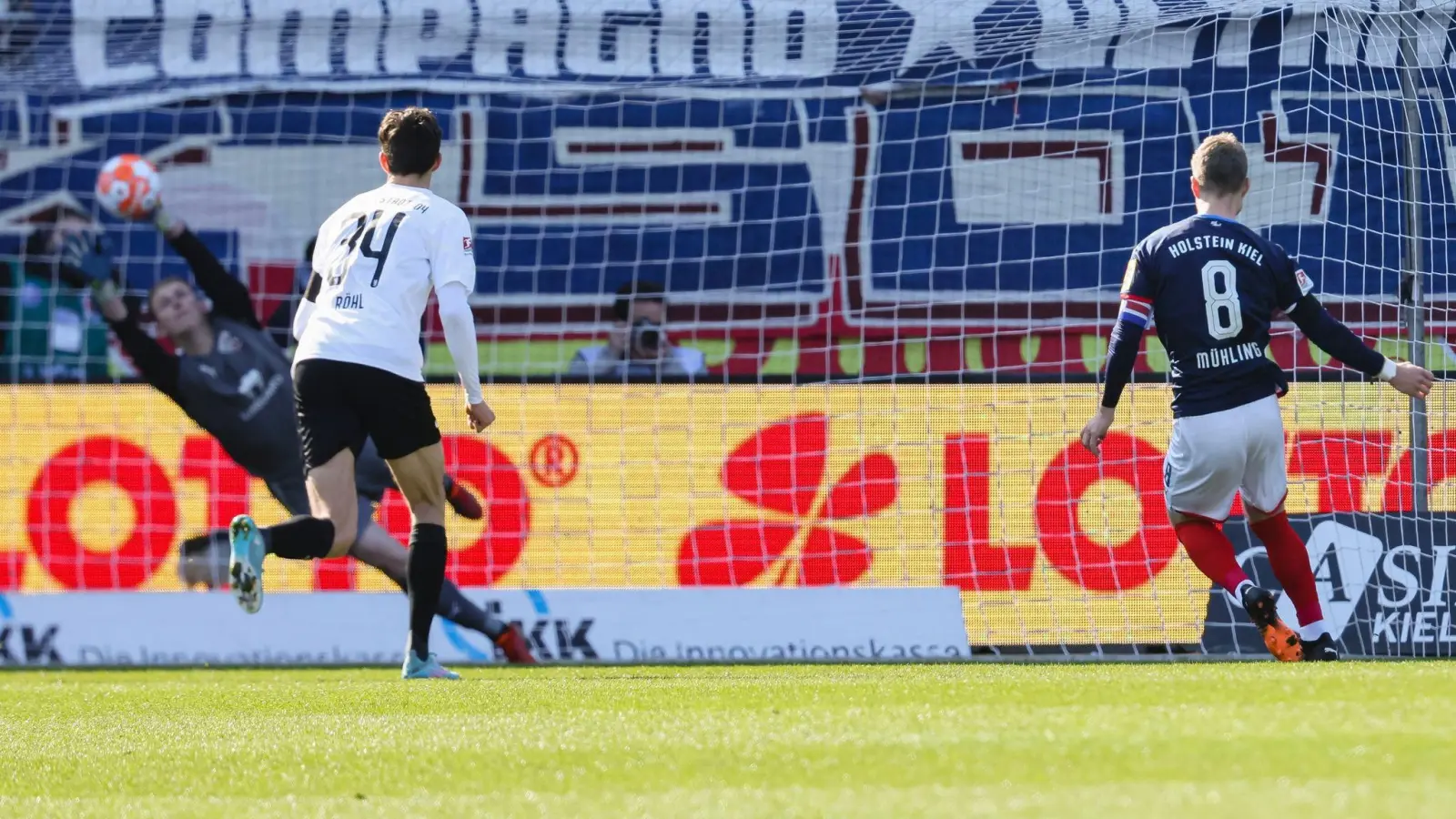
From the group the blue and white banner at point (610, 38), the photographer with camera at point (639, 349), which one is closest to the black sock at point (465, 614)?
the photographer with camera at point (639, 349)

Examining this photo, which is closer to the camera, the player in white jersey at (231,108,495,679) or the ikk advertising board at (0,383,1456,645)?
the player in white jersey at (231,108,495,679)

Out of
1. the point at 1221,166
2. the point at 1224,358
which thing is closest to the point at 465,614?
the point at 1224,358

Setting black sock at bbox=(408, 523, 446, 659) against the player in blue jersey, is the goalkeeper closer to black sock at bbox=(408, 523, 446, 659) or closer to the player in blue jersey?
black sock at bbox=(408, 523, 446, 659)

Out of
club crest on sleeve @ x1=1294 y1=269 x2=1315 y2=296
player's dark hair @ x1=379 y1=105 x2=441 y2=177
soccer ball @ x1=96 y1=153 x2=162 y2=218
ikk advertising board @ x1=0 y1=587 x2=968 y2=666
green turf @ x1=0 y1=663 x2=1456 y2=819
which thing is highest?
soccer ball @ x1=96 y1=153 x2=162 y2=218

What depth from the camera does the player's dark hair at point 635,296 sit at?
8.72 metres

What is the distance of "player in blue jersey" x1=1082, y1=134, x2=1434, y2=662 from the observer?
4957mm

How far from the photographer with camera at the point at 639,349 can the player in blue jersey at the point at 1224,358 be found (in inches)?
128

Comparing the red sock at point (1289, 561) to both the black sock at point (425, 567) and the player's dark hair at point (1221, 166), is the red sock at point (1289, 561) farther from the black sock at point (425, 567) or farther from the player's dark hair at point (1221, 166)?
the black sock at point (425, 567)

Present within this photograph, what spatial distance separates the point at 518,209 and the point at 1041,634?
4.83 meters

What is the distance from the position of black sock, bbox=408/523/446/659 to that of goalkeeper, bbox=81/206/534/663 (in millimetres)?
→ 1619

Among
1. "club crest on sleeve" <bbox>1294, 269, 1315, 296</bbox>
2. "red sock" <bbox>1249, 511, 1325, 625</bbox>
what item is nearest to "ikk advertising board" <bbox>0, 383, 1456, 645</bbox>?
"red sock" <bbox>1249, 511, 1325, 625</bbox>

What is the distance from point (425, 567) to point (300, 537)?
0.39 m

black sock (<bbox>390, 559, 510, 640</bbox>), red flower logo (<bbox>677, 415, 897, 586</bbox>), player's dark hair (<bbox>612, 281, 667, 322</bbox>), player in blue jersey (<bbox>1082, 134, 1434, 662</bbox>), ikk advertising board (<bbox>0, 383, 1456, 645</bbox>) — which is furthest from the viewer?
player's dark hair (<bbox>612, 281, 667, 322</bbox>)

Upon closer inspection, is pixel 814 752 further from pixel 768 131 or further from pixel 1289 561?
pixel 768 131
